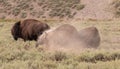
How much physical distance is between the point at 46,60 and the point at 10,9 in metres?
47.6

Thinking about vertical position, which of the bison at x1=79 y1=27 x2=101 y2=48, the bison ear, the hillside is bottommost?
the hillside

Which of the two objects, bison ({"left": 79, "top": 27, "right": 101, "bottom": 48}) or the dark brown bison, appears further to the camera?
the dark brown bison

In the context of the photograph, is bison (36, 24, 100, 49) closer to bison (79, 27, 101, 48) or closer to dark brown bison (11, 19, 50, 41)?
bison (79, 27, 101, 48)

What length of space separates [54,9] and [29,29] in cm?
4058

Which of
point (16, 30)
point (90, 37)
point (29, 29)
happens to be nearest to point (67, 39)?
point (90, 37)

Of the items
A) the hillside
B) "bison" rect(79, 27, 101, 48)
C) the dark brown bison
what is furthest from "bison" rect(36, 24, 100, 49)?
the hillside

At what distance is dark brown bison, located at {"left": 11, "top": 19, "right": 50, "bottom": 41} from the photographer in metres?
14.2

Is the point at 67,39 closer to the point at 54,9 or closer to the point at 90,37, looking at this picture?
the point at 90,37

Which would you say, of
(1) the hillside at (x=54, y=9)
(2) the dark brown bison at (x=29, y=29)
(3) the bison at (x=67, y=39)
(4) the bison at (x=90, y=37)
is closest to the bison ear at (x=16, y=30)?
(2) the dark brown bison at (x=29, y=29)

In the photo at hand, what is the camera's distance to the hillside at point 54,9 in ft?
166

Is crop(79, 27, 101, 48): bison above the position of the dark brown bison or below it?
above

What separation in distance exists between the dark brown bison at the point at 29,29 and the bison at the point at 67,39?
3321mm

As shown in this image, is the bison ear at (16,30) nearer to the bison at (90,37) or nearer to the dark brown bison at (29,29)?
the dark brown bison at (29,29)

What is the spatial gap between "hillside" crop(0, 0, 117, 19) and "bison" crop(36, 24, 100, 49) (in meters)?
37.6
